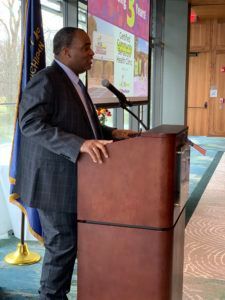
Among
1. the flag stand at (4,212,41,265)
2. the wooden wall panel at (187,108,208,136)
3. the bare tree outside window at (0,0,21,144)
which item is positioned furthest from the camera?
the wooden wall panel at (187,108,208,136)

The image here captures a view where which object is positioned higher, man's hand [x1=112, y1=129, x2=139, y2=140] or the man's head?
the man's head

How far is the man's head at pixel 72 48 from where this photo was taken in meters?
1.95

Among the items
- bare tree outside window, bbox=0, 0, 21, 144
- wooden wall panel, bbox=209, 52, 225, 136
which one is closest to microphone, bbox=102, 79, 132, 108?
A: bare tree outside window, bbox=0, 0, 21, 144

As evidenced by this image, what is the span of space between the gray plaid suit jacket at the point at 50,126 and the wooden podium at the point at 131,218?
9.0 inches

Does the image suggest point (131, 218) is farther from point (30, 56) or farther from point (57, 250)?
point (30, 56)

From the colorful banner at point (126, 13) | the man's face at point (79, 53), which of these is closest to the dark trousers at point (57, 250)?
the man's face at point (79, 53)

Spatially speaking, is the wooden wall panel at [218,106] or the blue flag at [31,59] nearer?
the blue flag at [31,59]

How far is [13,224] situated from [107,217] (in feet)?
7.50

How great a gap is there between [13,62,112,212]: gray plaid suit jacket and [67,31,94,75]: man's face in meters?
0.07

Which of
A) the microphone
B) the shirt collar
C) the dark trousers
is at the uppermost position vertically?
the shirt collar

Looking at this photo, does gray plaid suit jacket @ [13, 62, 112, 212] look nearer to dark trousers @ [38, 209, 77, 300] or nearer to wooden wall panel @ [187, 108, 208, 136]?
dark trousers @ [38, 209, 77, 300]

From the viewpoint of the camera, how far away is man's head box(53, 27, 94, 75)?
76.9 inches

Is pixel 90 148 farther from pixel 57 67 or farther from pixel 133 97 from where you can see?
pixel 133 97

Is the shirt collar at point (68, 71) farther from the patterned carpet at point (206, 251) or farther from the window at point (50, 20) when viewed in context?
the window at point (50, 20)
